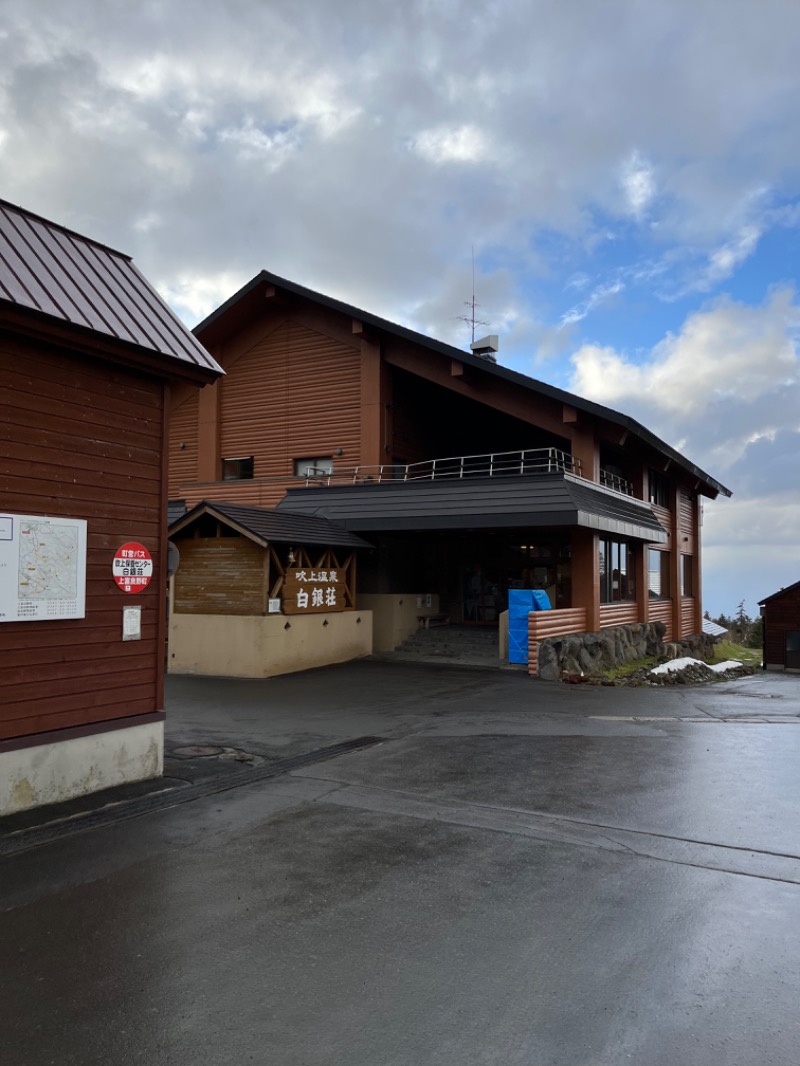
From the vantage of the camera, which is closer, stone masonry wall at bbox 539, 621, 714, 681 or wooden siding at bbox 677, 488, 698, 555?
stone masonry wall at bbox 539, 621, 714, 681

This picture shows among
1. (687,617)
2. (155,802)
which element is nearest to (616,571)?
(687,617)

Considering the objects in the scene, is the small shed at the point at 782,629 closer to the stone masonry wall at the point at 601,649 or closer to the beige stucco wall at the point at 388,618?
the stone masonry wall at the point at 601,649

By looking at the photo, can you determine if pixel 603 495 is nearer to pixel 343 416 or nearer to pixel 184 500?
pixel 343 416

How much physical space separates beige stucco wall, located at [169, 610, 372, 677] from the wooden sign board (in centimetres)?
23

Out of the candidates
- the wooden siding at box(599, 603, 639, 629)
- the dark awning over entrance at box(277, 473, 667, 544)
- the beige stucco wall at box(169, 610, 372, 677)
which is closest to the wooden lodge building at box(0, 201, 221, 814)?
the beige stucco wall at box(169, 610, 372, 677)

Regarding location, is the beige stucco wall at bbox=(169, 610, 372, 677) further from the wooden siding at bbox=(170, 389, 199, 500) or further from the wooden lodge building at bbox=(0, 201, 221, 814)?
the wooden siding at bbox=(170, 389, 199, 500)

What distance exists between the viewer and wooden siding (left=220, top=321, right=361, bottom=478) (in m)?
23.3

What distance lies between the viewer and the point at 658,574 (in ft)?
96.0

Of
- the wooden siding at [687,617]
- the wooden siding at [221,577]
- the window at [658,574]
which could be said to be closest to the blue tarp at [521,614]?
the wooden siding at [221,577]

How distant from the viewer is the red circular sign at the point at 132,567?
7816 millimetres

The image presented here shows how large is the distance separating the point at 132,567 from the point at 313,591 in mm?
10390

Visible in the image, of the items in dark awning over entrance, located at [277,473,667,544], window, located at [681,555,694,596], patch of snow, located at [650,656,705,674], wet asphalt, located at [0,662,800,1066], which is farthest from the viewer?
window, located at [681,555,694,596]

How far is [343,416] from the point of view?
2328cm

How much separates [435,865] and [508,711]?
7272 mm
